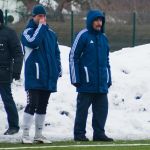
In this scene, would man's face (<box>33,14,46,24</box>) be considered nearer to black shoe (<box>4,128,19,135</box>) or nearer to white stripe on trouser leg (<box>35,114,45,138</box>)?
white stripe on trouser leg (<box>35,114,45,138</box>)

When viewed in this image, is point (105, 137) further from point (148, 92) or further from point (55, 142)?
point (148, 92)

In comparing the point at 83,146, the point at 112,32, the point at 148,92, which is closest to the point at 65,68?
the point at 148,92

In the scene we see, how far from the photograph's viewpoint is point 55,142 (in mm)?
10516

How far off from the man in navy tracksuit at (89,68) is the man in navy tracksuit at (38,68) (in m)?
0.54

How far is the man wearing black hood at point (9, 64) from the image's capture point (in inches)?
424

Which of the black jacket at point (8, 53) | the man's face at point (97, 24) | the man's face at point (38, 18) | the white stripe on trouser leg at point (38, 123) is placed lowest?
the white stripe on trouser leg at point (38, 123)

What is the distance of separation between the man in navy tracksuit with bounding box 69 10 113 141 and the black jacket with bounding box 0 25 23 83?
0.84 m

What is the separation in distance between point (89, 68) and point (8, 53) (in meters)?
1.27

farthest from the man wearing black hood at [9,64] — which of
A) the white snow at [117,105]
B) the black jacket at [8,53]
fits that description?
the white snow at [117,105]

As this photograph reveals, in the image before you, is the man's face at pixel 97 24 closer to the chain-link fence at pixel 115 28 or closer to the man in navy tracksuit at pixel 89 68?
the man in navy tracksuit at pixel 89 68

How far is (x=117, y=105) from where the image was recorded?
13289 millimetres

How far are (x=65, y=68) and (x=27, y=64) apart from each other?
4541mm

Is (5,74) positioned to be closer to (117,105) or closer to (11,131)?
(11,131)

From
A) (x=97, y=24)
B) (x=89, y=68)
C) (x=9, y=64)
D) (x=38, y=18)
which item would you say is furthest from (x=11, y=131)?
(x=97, y=24)
